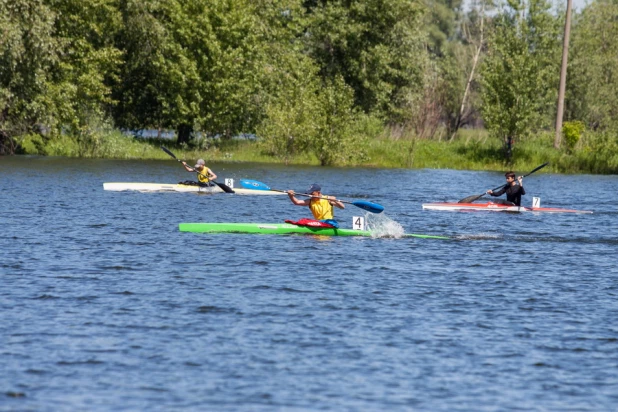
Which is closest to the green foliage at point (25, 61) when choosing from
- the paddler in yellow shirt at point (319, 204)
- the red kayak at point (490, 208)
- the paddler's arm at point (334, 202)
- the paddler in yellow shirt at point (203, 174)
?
the paddler in yellow shirt at point (203, 174)

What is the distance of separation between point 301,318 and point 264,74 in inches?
1872

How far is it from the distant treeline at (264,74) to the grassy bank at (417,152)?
47cm

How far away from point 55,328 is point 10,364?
1.69m

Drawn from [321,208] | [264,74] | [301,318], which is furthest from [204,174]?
[264,74]

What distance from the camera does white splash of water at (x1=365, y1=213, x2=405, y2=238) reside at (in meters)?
24.6

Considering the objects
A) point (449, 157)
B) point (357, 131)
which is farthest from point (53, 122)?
point (449, 157)

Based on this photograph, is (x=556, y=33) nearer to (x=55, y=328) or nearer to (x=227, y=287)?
(x=227, y=287)

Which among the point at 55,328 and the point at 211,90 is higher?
the point at 211,90

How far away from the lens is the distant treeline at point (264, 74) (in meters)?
51.3

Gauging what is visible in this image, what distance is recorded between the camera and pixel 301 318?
1450 cm

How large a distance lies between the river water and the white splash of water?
60 cm

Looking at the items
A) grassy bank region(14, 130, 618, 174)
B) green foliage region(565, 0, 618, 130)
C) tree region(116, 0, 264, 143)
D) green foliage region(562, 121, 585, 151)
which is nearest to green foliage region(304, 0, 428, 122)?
grassy bank region(14, 130, 618, 174)

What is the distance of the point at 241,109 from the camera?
59.6 metres

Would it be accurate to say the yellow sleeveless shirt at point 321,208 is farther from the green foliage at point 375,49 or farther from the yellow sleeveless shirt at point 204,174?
the green foliage at point 375,49
